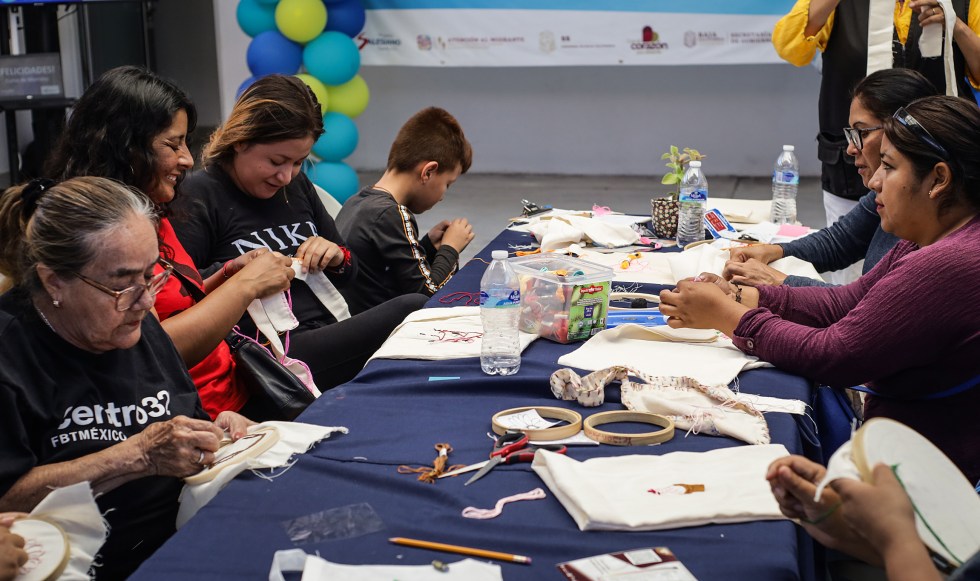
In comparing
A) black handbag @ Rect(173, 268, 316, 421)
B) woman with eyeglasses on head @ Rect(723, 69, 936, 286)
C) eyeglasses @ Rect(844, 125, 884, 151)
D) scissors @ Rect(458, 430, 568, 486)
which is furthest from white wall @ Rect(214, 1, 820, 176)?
scissors @ Rect(458, 430, 568, 486)

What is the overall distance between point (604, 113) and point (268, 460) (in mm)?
6394

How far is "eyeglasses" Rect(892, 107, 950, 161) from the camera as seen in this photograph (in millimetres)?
1783

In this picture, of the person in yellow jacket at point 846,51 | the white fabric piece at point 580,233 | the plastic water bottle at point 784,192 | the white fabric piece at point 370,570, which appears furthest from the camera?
the plastic water bottle at point 784,192

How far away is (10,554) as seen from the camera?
4.00 ft

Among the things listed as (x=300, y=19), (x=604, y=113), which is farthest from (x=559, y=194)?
(x=300, y=19)

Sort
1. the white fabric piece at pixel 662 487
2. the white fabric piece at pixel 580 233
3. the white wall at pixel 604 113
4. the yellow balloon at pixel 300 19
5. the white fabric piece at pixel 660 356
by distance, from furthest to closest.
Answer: the white wall at pixel 604 113
the yellow balloon at pixel 300 19
the white fabric piece at pixel 580 233
the white fabric piece at pixel 660 356
the white fabric piece at pixel 662 487

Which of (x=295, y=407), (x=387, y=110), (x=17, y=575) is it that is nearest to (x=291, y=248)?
(x=295, y=407)

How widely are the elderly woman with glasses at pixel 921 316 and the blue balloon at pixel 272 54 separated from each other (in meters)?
4.62

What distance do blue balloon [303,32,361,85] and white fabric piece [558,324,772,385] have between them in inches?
169

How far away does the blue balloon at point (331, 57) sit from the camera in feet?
19.5

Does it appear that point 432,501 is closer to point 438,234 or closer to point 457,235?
point 457,235

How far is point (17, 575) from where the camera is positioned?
1.24 meters

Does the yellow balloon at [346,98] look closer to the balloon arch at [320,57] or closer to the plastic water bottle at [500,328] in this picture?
the balloon arch at [320,57]

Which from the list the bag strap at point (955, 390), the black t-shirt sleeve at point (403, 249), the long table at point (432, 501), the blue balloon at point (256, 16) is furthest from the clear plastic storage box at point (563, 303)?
the blue balloon at point (256, 16)
